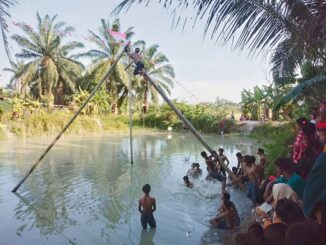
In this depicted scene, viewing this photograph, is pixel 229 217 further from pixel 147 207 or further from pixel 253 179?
pixel 147 207

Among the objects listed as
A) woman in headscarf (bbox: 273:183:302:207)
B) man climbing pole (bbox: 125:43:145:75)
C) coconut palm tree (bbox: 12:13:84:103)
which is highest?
coconut palm tree (bbox: 12:13:84:103)

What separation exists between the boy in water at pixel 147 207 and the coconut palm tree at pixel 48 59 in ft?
103

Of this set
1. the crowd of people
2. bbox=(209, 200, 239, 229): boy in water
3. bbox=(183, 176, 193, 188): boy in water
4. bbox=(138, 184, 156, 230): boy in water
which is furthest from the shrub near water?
bbox=(209, 200, 239, 229): boy in water

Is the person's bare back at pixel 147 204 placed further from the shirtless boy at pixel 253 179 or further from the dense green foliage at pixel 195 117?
the dense green foliage at pixel 195 117

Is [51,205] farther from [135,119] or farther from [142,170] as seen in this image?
[135,119]

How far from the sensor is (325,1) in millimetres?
4133

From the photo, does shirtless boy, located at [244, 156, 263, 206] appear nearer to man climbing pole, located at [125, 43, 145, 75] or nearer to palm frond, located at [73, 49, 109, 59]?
man climbing pole, located at [125, 43, 145, 75]

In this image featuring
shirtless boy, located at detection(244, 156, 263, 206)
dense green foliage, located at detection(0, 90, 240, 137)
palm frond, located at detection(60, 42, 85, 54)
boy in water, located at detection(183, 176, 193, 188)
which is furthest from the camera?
palm frond, located at detection(60, 42, 85, 54)

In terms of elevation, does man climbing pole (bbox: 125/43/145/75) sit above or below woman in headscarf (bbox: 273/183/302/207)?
above

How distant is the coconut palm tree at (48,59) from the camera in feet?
122

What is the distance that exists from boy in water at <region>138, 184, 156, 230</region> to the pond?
0.65 ft

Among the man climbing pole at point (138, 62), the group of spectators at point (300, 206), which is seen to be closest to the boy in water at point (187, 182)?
the man climbing pole at point (138, 62)

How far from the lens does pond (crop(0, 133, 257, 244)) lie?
7.53m

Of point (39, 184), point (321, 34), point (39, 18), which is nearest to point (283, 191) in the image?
point (321, 34)
